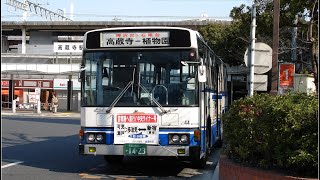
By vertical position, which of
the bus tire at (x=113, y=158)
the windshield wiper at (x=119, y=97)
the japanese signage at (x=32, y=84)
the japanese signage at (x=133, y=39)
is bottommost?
the bus tire at (x=113, y=158)

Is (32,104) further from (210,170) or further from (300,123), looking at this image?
(300,123)

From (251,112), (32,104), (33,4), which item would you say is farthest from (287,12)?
(33,4)

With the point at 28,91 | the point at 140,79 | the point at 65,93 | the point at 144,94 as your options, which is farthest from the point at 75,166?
the point at 28,91

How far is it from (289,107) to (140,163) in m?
6.44

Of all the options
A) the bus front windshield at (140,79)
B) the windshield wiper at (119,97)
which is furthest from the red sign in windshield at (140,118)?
the windshield wiper at (119,97)

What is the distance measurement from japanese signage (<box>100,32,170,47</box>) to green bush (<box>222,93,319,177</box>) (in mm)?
2607

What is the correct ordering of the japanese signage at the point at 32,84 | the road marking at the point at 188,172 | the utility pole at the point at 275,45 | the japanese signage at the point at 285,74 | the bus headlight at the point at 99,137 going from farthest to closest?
the japanese signage at the point at 32,84, the japanese signage at the point at 285,74, the utility pole at the point at 275,45, the road marking at the point at 188,172, the bus headlight at the point at 99,137

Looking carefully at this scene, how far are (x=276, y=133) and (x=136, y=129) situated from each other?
12.4ft

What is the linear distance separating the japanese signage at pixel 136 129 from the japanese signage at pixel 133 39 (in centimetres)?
154

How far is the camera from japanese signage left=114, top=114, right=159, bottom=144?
986 centimetres

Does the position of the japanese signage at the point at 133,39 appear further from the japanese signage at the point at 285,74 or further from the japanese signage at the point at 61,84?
the japanese signage at the point at 61,84

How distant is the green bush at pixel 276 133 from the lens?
20.9 ft

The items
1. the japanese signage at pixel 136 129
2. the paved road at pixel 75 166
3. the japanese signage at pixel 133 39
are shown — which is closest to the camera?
the japanese signage at pixel 136 129

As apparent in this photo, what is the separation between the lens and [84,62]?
34.0ft
